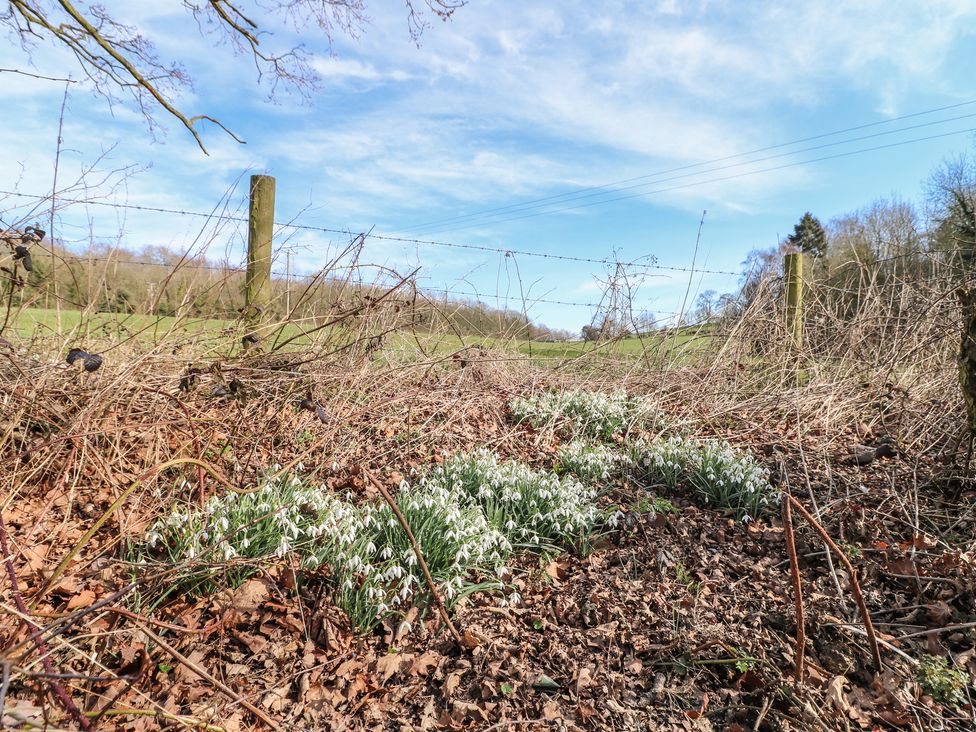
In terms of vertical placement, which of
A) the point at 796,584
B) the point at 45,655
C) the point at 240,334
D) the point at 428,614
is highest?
the point at 240,334

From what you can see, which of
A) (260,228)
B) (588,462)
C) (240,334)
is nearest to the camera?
(588,462)

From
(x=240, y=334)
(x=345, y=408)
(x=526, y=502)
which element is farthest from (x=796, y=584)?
(x=240, y=334)

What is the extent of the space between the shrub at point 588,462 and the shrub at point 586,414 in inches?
23.0

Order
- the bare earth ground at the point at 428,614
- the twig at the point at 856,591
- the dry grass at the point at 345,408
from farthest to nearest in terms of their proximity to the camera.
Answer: the dry grass at the point at 345,408, the bare earth ground at the point at 428,614, the twig at the point at 856,591

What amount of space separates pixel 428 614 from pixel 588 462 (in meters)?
1.81

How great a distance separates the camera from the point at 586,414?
5566 millimetres

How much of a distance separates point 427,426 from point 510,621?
7.61 feet

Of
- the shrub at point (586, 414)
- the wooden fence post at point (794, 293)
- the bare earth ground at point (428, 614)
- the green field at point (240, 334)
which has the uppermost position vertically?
the wooden fence post at point (794, 293)

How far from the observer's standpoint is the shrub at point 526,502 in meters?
3.53

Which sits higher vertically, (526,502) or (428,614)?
(526,502)

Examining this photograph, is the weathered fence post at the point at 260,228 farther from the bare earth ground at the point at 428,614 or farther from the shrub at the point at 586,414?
the shrub at the point at 586,414

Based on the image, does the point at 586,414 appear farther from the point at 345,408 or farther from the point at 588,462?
the point at 345,408

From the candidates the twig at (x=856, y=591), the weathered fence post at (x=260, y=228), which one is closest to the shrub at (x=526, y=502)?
the twig at (x=856, y=591)

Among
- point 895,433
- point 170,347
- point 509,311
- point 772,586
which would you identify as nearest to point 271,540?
point 170,347
